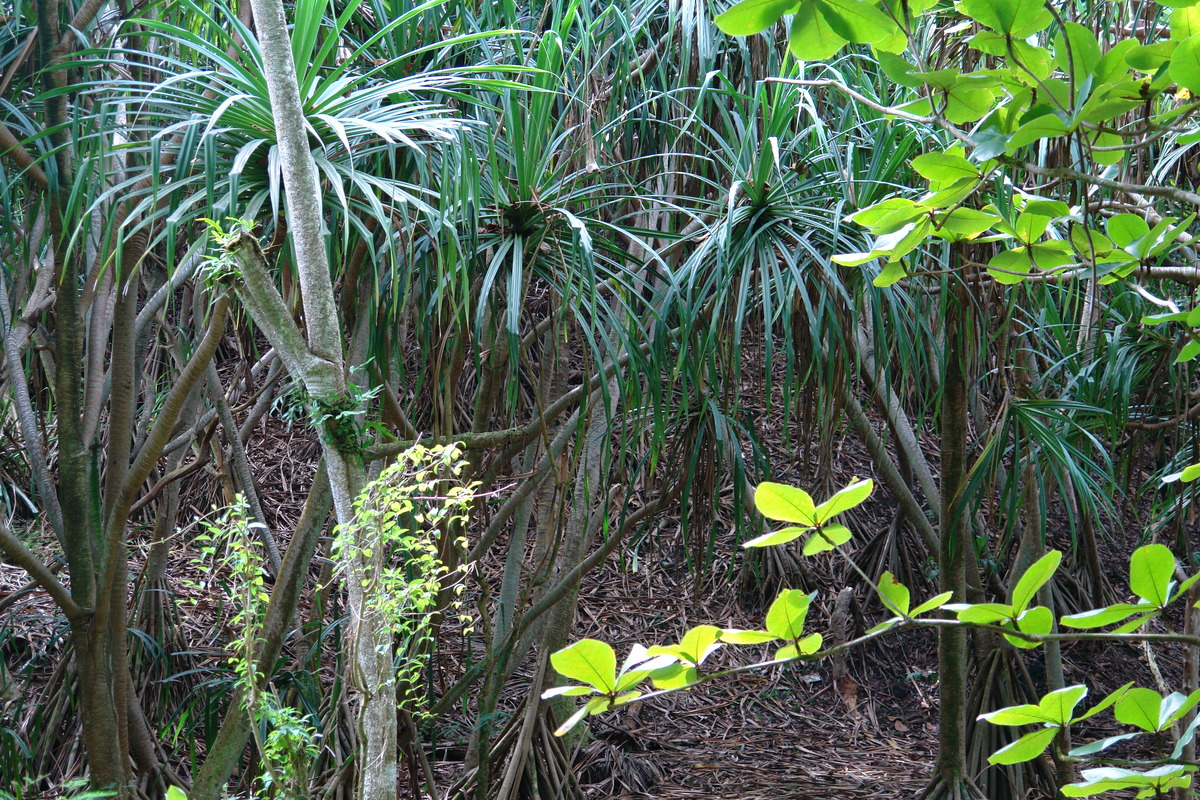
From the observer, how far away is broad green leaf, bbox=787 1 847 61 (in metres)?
0.76

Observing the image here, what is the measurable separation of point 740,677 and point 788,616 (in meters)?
4.13

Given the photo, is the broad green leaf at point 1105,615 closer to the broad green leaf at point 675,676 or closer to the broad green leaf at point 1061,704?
the broad green leaf at point 1061,704

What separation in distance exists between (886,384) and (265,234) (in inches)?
69.1

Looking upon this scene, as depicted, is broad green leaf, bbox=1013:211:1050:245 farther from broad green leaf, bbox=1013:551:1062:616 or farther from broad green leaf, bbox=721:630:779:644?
broad green leaf, bbox=721:630:779:644

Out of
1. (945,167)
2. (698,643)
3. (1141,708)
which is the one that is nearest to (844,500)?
(698,643)

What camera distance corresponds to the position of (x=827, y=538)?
641 mm

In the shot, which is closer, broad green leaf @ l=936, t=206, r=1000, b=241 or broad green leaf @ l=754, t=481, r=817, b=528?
broad green leaf @ l=754, t=481, r=817, b=528

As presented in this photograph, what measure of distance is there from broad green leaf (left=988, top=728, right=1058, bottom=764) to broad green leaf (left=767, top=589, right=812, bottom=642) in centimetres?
16

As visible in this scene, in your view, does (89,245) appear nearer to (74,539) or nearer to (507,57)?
(74,539)

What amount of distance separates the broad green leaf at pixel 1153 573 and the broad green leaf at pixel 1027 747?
0.11 meters

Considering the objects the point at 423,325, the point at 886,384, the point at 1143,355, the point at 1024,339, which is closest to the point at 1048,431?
the point at 886,384

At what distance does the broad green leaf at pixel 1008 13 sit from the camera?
2.31 feet

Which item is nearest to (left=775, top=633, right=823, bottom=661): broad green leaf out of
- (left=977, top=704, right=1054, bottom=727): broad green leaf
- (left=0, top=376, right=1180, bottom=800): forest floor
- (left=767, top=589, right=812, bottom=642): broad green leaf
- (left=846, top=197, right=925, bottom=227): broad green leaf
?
(left=767, top=589, right=812, bottom=642): broad green leaf

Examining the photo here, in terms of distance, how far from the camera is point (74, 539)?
92.7 inches
